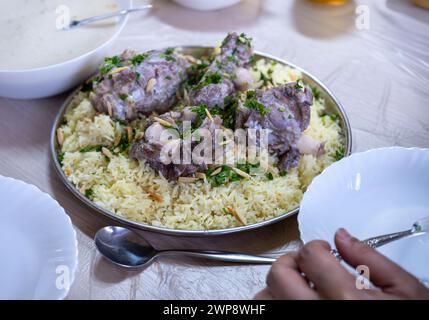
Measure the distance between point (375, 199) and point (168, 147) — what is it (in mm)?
679

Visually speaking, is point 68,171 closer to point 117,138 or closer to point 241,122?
point 117,138

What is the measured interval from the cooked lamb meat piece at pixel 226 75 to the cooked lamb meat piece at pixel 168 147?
0.35 feet

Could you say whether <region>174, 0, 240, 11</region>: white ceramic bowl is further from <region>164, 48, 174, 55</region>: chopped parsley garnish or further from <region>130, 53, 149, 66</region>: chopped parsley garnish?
<region>130, 53, 149, 66</region>: chopped parsley garnish

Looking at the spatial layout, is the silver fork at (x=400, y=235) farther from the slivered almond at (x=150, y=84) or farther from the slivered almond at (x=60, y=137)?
the slivered almond at (x=60, y=137)

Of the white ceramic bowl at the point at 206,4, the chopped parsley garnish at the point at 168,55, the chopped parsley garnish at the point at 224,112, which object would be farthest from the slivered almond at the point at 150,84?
the white ceramic bowl at the point at 206,4

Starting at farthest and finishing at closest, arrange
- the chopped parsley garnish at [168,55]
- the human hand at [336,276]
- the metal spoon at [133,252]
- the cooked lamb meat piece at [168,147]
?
the chopped parsley garnish at [168,55] → the cooked lamb meat piece at [168,147] → the metal spoon at [133,252] → the human hand at [336,276]

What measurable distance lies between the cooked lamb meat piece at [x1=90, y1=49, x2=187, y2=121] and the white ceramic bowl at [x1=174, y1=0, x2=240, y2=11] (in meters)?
0.77

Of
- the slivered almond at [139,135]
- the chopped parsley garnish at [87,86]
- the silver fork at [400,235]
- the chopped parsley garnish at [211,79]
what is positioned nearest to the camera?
the silver fork at [400,235]

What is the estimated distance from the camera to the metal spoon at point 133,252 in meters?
1.51

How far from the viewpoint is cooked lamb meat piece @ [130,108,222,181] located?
63.6 inches

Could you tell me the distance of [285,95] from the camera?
1.71m

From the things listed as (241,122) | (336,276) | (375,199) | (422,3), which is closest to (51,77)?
(241,122)

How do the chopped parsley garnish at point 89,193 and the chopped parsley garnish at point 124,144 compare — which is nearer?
the chopped parsley garnish at point 89,193

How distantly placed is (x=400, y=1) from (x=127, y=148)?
181 centimetres
